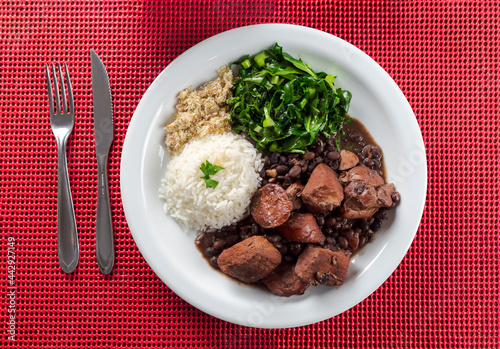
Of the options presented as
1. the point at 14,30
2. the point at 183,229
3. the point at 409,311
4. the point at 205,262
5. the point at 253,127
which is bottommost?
the point at 409,311

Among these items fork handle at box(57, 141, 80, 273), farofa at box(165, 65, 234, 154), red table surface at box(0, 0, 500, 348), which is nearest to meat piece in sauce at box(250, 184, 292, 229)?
farofa at box(165, 65, 234, 154)

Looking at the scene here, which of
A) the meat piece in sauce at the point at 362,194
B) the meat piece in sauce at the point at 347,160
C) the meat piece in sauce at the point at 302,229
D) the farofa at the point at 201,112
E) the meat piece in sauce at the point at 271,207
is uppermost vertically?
the farofa at the point at 201,112

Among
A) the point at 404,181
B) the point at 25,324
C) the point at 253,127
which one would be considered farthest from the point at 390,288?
the point at 25,324

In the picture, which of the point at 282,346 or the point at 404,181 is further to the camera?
the point at 282,346

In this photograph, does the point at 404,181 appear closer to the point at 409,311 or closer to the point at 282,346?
the point at 409,311

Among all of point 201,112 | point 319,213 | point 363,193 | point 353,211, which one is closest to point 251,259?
point 319,213

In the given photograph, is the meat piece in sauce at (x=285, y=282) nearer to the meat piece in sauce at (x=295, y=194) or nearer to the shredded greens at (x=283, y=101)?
the meat piece in sauce at (x=295, y=194)

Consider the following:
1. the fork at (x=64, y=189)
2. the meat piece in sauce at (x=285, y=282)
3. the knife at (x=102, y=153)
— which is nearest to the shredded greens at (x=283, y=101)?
the meat piece in sauce at (x=285, y=282)
